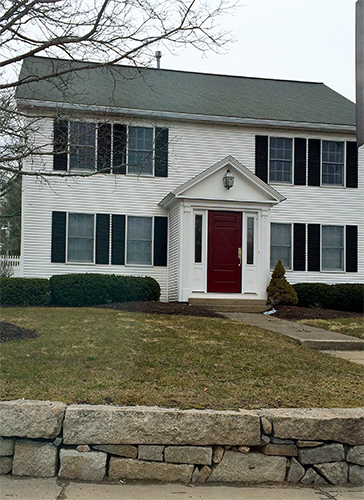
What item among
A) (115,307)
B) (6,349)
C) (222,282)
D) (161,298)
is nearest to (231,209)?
(222,282)

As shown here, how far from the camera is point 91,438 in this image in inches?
170

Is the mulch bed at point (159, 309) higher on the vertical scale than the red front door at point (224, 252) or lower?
lower

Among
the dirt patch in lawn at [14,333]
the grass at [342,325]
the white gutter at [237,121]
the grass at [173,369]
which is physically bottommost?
the grass at [342,325]

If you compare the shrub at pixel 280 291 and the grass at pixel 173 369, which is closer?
the grass at pixel 173 369

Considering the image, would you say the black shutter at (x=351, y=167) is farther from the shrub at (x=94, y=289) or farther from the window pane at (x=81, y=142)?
the window pane at (x=81, y=142)

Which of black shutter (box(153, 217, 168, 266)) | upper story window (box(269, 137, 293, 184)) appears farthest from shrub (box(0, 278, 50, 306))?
upper story window (box(269, 137, 293, 184))

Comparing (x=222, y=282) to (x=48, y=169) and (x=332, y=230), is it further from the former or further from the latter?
(x=48, y=169)

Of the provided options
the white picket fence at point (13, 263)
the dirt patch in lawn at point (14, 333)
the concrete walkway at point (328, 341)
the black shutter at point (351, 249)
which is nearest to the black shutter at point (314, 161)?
the black shutter at point (351, 249)

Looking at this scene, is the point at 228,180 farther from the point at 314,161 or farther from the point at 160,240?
the point at 314,161

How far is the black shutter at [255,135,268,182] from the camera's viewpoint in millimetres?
16656

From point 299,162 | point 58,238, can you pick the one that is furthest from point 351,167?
point 58,238

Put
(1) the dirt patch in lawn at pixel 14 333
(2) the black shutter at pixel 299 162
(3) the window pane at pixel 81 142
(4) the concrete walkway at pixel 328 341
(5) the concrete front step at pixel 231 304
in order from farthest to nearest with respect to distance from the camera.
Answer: (2) the black shutter at pixel 299 162, (5) the concrete front step at pixel 231 304, (3) the window pane at pixel 81 142, (4) the concrete walkway at pixel 328 341, (1) the dirt patch in lawn at pixel 14 333

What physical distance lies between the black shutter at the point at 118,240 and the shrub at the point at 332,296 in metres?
4.75

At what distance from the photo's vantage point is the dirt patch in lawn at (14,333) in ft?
25.3
